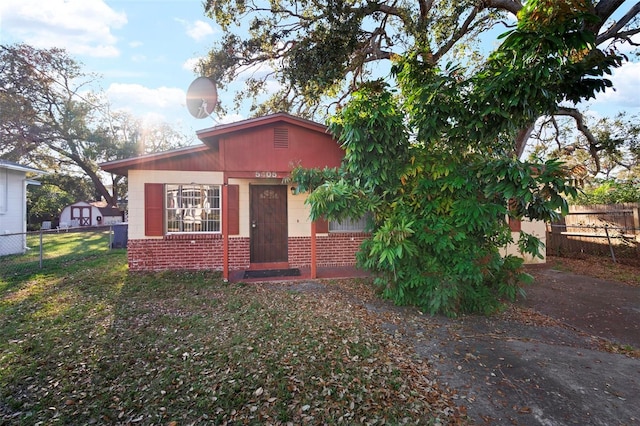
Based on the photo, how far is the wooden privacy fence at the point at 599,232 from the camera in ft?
27.3

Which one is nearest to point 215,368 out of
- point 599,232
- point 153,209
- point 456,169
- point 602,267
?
point 456,169

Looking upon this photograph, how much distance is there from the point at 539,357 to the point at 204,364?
12.8 ft

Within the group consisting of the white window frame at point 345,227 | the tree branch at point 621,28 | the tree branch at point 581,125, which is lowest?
the white window frame at point 345,227

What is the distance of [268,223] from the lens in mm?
7855

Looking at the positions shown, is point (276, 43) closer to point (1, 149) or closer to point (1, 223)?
point (1, 223)

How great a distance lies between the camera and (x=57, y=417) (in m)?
2.37

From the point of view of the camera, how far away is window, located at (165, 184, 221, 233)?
738cm

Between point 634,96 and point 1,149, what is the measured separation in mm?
34450

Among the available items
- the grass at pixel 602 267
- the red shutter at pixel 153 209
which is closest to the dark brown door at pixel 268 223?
the red shutter at pixel 153 209

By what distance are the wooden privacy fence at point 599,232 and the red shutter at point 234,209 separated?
11.0 metres

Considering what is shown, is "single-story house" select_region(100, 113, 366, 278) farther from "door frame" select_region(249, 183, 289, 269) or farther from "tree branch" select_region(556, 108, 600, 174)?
"tree branch" select_region(556, 108, 600, 174)

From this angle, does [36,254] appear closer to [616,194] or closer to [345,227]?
[345,227]

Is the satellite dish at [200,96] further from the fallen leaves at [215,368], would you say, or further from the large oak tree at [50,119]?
the large oak tree at [50,119]

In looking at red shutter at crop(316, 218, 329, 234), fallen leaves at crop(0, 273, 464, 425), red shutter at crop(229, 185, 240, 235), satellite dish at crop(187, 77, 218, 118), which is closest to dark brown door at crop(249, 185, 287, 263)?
red shutter at crop(229, 185, 240, 235)
